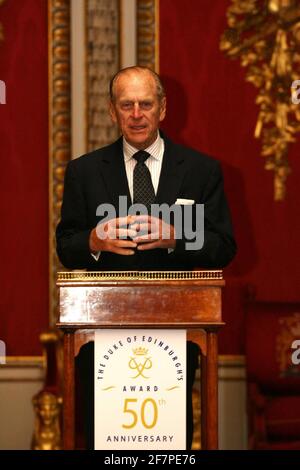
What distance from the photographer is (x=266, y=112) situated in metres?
4.83

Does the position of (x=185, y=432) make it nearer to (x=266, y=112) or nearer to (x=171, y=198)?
(x=171, y=198)

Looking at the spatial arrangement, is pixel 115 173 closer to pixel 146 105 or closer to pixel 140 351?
pixel 146 105

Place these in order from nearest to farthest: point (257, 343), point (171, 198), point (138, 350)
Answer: point (138, 350), point (171, 198), point (257, 343)

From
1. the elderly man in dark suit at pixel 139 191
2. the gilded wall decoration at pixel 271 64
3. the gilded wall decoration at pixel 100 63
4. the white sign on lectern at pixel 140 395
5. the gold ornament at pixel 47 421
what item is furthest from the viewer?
the gilded wall decoration at pixel 100 63

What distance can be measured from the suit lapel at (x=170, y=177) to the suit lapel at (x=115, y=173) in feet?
0.39

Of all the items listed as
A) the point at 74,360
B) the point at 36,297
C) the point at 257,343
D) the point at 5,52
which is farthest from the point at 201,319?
the point at 5,52

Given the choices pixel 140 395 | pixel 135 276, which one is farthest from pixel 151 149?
pixel 140 395

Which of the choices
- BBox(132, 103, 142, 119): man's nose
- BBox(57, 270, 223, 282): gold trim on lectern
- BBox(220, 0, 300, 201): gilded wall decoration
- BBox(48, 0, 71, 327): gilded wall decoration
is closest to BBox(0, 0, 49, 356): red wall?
BBox(48, 0, 71, 327): gilded wall decoration

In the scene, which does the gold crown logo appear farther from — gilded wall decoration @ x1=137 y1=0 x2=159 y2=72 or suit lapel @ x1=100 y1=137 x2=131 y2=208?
gilded wall decoration @ x1=137 y1=0 x2=159 y2=72

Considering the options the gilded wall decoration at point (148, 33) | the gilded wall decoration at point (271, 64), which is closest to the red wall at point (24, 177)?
the gilded wall decoration at point (148, 33)

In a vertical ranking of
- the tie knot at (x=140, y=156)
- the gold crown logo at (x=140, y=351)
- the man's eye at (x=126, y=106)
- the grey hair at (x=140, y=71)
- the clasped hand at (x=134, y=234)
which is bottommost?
the gold crown logo at (x=140, y=351)

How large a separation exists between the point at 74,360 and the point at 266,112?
2446 millimetres

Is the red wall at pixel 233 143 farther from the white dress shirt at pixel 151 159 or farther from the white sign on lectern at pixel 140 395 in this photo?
the white sign on lectern at pixel 140 395

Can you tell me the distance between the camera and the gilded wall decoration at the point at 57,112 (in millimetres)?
4859
